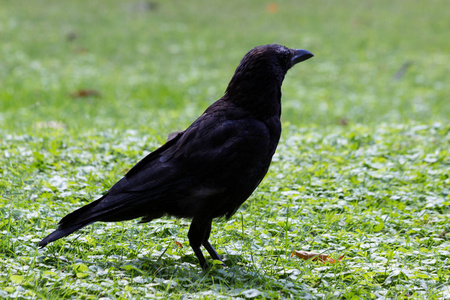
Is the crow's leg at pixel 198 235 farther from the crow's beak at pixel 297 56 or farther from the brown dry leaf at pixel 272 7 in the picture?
the brown dry leaf at pixel 272 7

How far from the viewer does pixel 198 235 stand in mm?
3693

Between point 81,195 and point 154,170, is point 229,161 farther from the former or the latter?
point 81,195

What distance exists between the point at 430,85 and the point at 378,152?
7.94 metres

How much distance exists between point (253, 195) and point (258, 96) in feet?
4.85

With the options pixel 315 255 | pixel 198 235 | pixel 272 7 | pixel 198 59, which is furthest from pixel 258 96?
pixel 272 7

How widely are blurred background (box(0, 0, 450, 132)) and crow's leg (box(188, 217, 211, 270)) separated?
378cm

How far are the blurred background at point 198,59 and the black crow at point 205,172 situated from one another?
11.7 feet

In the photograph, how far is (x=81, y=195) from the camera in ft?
15.7

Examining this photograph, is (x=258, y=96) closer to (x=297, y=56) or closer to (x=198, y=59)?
(x=297, y=56)

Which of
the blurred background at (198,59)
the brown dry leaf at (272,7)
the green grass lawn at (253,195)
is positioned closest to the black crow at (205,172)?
the green grass lawn at (253,195)

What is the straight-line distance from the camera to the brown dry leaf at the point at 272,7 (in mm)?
21688

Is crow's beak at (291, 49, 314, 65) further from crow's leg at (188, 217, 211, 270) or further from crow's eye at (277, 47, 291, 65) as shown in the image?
crow's leg at (188, 217, 211, 270)

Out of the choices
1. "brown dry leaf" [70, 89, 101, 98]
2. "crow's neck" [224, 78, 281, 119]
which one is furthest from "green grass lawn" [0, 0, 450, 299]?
"crow's neck" [224, 78, 281, 119]

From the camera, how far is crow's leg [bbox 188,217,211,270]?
368 cm
